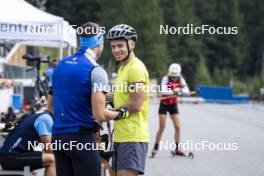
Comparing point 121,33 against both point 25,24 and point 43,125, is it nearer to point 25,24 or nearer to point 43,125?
point 43,125

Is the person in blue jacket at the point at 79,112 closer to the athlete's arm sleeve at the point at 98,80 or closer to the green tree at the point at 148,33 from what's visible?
the athlete's arm sleeve at the point at 98,80

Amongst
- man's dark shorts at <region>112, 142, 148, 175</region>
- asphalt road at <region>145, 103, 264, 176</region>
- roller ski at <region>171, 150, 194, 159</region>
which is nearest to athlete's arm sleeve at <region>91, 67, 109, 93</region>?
man's dark shorts at <region>112, 142, 148, 175</region>

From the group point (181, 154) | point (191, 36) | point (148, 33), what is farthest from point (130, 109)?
point (191, 36)

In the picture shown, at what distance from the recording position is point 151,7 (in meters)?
74.3

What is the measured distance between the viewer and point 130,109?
19.6 feet

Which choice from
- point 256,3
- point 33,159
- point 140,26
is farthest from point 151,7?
point 33,159

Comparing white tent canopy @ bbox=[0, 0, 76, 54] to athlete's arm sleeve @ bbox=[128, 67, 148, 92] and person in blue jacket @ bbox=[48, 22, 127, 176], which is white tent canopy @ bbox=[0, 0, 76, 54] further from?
person in blue jacket @ bbox=[48, 22, 127, 176]

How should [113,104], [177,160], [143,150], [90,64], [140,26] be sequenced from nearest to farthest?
1. [90,64]
2. [143,150]
3. [113,104]
4. [177,160]
5. [140,26]

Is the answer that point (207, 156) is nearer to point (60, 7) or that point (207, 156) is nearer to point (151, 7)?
point (151, 7)

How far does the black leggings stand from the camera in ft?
18.0

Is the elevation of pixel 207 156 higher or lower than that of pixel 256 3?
lower

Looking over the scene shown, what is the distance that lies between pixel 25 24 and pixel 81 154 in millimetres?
6869

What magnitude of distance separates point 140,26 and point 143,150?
225ft

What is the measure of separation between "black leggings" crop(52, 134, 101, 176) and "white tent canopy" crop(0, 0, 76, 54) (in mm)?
6568
